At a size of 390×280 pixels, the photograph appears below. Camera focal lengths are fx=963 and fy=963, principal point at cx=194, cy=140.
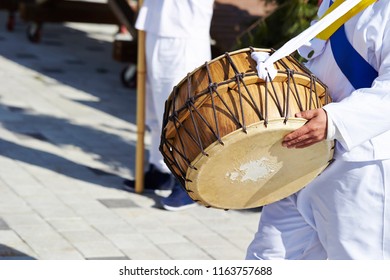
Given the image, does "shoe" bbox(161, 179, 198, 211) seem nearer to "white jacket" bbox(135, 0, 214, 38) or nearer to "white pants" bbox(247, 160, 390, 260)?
"white jacket" bbox(135, 0, 214, 38)

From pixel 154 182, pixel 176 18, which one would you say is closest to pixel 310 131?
pixel 176 18

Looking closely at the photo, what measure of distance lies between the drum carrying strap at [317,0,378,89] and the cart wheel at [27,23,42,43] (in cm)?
800

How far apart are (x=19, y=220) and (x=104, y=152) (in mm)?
1726

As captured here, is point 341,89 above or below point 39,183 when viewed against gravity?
above

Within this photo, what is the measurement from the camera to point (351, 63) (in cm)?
327

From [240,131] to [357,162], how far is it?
460 millimetres

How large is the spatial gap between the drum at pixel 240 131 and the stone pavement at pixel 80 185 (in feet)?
5.65

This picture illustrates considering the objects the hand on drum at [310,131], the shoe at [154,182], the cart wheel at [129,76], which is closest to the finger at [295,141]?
the hand on drum at [310,131]

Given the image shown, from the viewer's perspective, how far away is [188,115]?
10.5ft

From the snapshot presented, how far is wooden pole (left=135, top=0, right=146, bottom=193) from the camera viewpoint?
5.81 m

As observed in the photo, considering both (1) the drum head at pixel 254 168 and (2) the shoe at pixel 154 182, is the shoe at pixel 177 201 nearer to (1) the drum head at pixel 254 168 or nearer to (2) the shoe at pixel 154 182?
(2) the shoe at pixel 154 182

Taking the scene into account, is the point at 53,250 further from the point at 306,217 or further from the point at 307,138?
the point at 307,138

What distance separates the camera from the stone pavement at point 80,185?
5.11 meters
